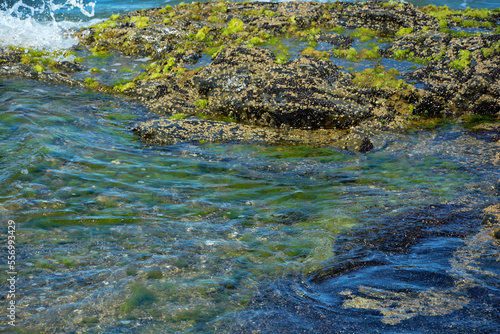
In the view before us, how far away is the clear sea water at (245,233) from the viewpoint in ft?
12.7

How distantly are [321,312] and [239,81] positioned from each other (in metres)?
6.48

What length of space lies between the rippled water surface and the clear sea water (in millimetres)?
21

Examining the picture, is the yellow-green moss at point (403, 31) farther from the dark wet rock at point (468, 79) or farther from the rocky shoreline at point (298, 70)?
the dark wet rock at point (468, 79)

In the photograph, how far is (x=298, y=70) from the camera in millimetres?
9336

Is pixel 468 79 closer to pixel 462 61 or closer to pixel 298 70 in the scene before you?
pixel 462 61

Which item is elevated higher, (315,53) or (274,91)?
(315,53)

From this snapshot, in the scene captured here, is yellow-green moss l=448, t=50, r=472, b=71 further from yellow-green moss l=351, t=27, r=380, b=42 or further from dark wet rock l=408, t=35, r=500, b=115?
yellow-green moss l=351, t=27, r=380, b=42

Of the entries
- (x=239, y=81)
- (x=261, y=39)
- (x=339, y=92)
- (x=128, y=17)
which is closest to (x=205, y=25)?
(x=261, y=39)

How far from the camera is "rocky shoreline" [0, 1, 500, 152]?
330 inches

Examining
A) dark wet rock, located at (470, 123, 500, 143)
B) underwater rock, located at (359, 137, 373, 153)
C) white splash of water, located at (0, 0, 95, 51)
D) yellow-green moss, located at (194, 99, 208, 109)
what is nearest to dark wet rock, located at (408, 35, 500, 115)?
dark wet rock, located at (470, 123, 500, 143)

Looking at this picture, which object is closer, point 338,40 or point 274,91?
point 274,91

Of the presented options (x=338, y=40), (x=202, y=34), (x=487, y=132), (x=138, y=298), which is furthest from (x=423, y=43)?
(x=138, y=298)

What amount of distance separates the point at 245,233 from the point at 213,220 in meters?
0.55

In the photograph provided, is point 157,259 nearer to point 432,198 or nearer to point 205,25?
point 432,198
